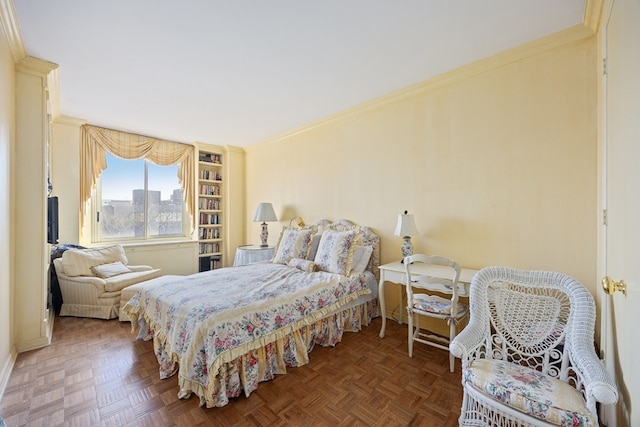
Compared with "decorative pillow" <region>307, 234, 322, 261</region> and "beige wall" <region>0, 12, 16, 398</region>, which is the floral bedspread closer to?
"decorative pillow" <region>307, 234, 322, 261</region>

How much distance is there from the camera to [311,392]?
6.14ft

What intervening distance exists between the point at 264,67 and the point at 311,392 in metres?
2.71

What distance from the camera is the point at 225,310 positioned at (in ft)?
6.11

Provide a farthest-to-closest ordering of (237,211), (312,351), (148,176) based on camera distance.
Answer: (237,211), (148,176), (312,351)

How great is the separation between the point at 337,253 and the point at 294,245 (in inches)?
25.8

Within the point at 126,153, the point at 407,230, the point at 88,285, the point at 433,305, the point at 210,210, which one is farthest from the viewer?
the point at 210,210

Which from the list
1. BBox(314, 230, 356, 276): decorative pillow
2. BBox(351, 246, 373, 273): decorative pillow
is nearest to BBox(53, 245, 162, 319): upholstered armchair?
BBox(314, 230, 356, 276): decorative pillow

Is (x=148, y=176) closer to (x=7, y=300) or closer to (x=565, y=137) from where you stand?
(x=7, y=300)

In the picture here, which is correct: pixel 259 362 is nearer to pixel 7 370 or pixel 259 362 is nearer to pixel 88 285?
pixel 7 370

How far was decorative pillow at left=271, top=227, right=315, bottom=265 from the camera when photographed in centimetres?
330

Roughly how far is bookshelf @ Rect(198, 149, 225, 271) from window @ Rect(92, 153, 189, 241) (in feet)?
1.19

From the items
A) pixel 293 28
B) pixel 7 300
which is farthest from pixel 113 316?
pixel 293 28

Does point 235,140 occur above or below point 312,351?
above

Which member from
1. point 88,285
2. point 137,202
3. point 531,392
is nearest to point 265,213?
point 137,202
